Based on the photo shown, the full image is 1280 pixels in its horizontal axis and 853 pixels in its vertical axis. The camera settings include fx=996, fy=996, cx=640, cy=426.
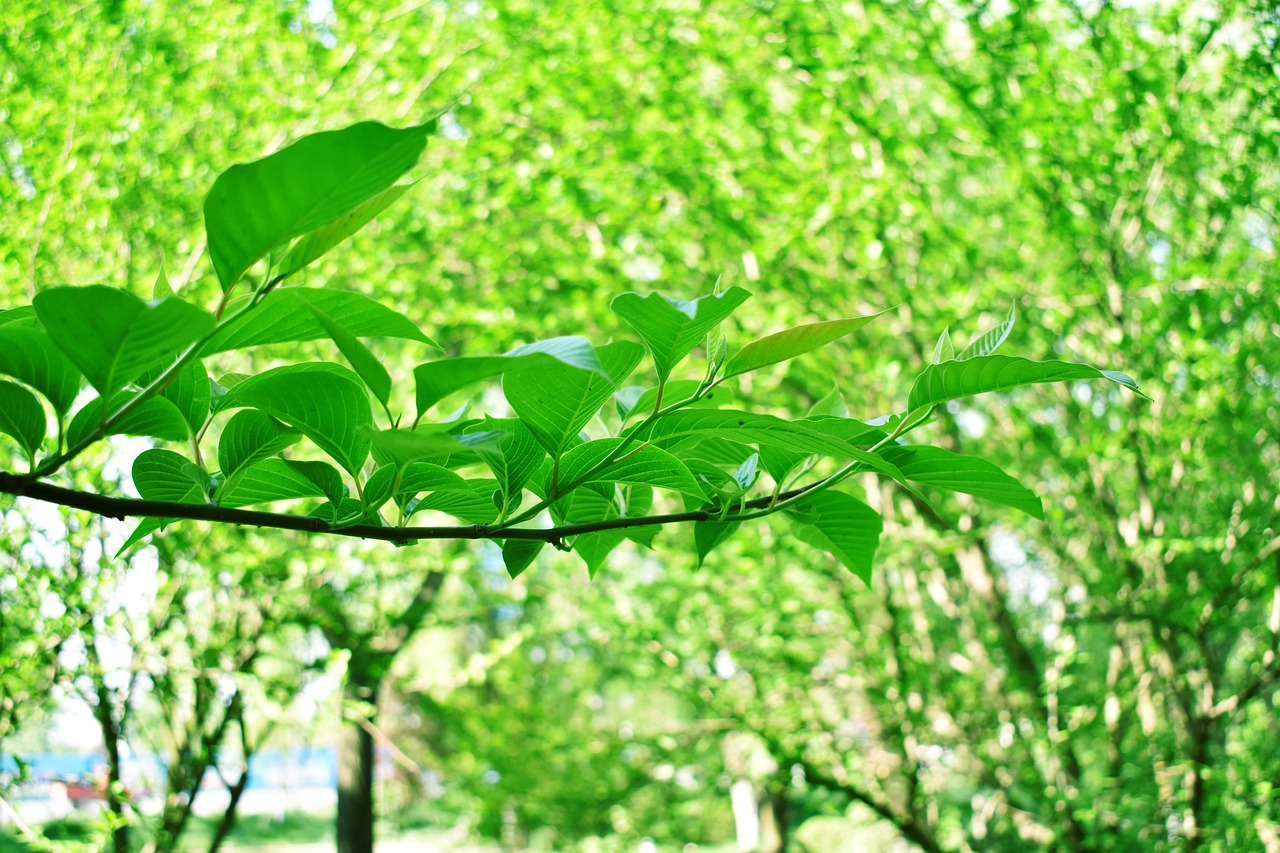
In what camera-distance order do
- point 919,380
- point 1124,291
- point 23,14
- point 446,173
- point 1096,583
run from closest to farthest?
point 919,380, point 23,14, point 1124,291, point 1096,583, point 446,173

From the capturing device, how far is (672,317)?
2.07 ft

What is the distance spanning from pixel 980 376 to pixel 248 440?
519 mm

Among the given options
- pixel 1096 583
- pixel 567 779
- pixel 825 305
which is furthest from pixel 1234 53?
pixel 567 779

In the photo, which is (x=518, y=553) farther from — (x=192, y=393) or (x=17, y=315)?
(x=17, y=315)

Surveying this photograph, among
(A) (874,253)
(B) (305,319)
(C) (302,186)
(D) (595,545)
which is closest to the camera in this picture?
(C) (302,186)

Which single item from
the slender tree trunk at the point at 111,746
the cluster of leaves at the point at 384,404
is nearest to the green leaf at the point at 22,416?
the cluster of leaves at the point at 384,404

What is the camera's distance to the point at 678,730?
538 cm

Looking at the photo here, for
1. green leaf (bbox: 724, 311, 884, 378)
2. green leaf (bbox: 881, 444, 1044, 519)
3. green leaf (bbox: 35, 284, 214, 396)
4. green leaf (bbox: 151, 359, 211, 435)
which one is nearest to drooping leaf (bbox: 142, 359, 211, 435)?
green leaf (bbox: 151, 359, 211, 435)

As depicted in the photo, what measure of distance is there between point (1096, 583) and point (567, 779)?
14.9 feet

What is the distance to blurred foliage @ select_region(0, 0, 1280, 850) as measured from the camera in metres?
3.31

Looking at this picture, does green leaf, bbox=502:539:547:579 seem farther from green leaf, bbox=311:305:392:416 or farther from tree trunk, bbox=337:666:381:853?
tree trunk, bbox=337:666:381:853

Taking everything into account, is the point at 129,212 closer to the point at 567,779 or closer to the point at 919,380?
the point at 919,380

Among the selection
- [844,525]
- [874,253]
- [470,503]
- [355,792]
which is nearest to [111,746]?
[874,253]

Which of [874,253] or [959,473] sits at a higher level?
[874,253]
